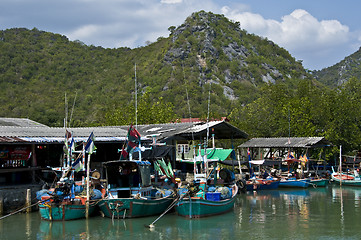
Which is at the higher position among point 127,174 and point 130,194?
point 127,174

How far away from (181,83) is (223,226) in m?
82.0

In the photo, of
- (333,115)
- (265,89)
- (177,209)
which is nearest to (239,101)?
(265,89)

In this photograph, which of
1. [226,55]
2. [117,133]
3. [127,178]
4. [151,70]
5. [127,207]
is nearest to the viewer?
[127,207]

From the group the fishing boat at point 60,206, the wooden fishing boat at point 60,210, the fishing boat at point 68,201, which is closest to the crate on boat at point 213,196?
the fishing boat at point 68,201

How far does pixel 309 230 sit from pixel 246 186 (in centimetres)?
1421

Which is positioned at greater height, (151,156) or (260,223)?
(151,156)

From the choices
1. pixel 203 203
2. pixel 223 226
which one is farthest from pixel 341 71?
pixel 223 226

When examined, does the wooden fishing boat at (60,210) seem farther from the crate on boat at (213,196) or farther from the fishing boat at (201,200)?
the crate on boat at (213,196)

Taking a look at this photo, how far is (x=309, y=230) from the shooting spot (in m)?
20.2

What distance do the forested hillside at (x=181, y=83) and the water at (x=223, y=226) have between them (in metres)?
21.2

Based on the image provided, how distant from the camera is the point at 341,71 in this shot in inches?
5463

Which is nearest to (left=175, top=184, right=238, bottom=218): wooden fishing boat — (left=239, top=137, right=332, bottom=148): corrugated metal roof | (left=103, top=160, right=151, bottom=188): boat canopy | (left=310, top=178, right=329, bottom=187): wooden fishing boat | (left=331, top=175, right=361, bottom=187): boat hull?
(left=103, top=160, right=151, bottom=188): boat canopy

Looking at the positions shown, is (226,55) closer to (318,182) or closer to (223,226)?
(318,182)

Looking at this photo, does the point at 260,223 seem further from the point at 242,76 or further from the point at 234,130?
the point at 242,76
